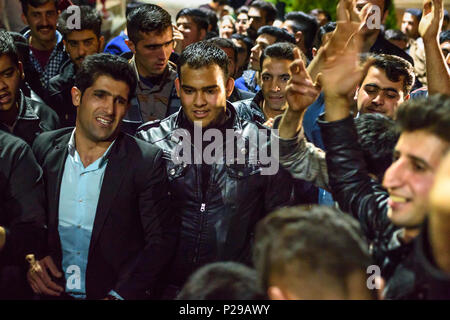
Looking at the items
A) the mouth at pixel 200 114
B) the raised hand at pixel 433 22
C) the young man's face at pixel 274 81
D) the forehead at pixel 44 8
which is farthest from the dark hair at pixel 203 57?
the forehead at pixel 44 8

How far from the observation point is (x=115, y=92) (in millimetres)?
3012

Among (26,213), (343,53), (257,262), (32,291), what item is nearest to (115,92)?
(26,213)

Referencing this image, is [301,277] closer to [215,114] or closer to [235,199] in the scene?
[235,199]

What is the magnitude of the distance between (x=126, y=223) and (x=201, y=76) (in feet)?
2.88

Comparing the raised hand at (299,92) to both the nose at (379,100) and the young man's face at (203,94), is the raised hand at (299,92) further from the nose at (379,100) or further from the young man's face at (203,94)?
the nose at (379,100)

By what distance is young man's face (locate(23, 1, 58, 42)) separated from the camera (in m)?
5.29

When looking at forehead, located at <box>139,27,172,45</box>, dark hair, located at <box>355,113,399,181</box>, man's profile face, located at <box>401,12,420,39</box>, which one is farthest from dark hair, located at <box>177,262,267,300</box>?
→ man's profile face, located at <box>401,12,420,39</box>

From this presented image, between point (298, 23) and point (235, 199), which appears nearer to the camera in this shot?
point (235, 199)

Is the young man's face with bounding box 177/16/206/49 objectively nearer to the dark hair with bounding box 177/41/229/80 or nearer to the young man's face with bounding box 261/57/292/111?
the young man's face with bounding box 261/57/292/111

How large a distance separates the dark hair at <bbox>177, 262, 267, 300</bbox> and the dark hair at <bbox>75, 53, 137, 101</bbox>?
5.02 ft

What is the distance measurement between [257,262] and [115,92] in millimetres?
1635

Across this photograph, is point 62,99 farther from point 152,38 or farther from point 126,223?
point 126,223

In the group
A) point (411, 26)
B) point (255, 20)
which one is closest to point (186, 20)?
point (255, 20)

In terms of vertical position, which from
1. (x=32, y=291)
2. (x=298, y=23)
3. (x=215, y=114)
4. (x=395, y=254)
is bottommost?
(x=32, y=291)
